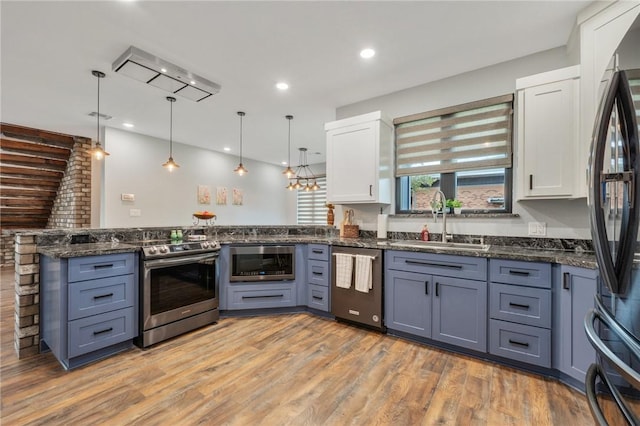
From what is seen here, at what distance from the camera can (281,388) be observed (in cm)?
194

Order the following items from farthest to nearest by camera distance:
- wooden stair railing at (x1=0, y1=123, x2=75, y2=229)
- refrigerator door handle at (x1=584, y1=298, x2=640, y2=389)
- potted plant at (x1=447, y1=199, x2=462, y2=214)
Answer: wooden stair railing at (x1=0, y1=123, x2=75, y2=229), potted plant at (x1=447, y1=199, x2=462, y2=214), refrigerator door handle at (x1=584, y1=298, x2=640, y2=389)

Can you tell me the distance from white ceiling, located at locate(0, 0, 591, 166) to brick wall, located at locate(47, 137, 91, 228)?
4.45 ft

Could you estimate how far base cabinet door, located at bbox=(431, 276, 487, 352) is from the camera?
229 cm

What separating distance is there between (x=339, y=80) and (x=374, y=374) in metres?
2.81

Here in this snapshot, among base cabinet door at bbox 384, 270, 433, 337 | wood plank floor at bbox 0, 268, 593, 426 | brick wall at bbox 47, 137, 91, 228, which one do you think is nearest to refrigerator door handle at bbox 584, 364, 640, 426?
wood plank floor at bbox 0, 268, 593, 426

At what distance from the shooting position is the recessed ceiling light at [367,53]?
101 inches

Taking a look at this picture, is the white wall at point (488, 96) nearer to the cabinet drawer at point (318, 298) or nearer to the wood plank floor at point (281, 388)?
the cabinet drawer at point (318, 298)

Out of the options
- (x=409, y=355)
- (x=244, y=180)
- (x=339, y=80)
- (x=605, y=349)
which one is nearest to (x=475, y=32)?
(x=339, y=80)

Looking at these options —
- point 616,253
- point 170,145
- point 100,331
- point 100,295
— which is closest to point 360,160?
→ point 616,253

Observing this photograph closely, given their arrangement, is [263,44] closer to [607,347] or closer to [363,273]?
[363,273]

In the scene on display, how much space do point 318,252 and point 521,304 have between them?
1.90m

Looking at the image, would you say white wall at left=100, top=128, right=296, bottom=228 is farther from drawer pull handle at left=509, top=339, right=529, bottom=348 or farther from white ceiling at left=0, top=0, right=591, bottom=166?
drawer pull handle at left=509, top=339, right=529, bottom=348

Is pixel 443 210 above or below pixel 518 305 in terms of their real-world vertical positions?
above

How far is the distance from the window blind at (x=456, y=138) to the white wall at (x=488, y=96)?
109 millimetres
